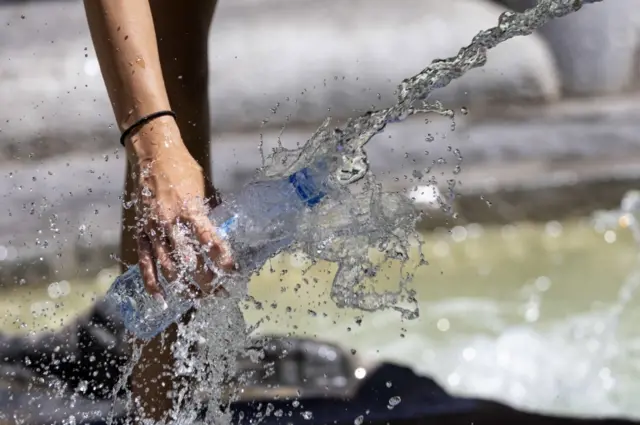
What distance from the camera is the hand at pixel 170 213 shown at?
114cm

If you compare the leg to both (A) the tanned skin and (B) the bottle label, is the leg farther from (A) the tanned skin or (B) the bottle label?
(B) the bottle label

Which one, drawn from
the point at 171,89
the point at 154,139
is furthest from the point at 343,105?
the point at 154,139

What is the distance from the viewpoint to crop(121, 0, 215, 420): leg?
4.90 feet

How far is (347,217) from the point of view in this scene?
1304 mm

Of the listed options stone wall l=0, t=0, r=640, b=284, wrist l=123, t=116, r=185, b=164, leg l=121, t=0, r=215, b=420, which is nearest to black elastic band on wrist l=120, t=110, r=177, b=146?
wrist l=123, t=116, r=185, b=164

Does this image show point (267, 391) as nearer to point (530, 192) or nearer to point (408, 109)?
point (408, 109)

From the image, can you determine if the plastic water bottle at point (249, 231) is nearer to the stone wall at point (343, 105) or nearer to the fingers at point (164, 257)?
the fingers at point (164, 257)

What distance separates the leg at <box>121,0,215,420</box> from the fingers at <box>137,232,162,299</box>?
0.31 metres

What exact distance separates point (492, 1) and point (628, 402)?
1.55 metres

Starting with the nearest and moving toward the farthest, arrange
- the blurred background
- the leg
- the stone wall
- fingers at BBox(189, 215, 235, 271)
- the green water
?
1. fingers at BBox(189, 215, 235, 271)
2. the leg
3. the green water
4. the blurred background
5. the stone wall

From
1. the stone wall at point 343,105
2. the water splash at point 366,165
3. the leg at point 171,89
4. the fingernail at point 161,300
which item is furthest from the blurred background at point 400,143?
the fingernail at point 161,300

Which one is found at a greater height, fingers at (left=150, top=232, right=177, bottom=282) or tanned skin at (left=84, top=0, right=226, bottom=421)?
tanned skin at (left=84, top=0, right=226, bottom=421)

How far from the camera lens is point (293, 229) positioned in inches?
48.9

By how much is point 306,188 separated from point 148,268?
203mm
